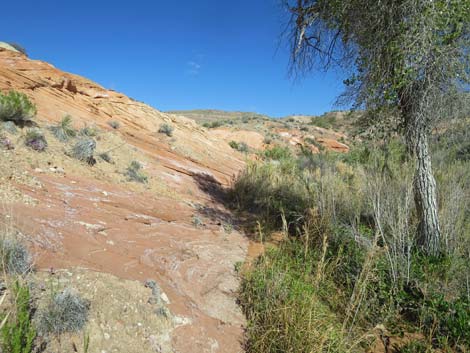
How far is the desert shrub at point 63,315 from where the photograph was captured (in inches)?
76.6

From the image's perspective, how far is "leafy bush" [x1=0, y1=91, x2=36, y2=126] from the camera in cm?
576

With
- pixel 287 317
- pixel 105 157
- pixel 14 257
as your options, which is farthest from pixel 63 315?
pixel 105 157

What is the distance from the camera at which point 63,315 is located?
6.51 feet

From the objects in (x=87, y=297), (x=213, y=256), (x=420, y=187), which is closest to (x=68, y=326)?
(x=87, y=297)

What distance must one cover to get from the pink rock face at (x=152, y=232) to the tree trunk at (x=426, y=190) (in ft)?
8.27

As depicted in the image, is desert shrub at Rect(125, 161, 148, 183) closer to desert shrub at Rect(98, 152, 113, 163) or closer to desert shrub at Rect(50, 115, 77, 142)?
desert shrub at Rect(98, 152, 113, 163)

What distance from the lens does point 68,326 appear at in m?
2.00

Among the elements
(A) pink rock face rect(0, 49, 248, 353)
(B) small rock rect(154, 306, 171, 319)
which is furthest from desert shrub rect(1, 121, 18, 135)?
(B) small rock rect(154, 306, 171, 319)

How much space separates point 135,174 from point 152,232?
2.55 m

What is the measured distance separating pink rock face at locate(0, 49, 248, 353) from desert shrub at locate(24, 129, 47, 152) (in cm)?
25

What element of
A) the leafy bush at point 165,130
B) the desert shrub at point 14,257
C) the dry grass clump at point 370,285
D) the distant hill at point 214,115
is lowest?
the desert shrub at point 14,257

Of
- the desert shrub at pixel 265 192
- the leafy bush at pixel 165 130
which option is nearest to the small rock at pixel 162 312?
the desert shrub at pixel 265 192

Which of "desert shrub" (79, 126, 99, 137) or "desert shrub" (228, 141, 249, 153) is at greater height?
"desert shrub" (228, 141, 249, 153)

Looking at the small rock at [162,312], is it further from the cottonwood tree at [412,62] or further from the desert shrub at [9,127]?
the desert shrub at [9,127]
